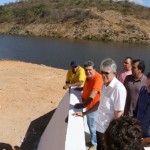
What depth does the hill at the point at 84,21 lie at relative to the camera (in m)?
50.6

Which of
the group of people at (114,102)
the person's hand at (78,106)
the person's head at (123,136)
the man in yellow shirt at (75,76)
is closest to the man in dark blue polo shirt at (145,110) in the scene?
the group of people at (114,102)

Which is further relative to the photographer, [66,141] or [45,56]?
[45,56]

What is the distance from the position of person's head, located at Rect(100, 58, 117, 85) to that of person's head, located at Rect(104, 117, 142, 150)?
1.98 meters

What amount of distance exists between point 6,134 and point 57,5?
62254 millimetres

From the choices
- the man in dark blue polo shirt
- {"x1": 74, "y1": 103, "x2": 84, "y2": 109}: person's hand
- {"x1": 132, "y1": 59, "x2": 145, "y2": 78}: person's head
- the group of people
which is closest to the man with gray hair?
the group of people

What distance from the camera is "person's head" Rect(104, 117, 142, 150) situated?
1.92m

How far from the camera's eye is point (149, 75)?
3.74 meters

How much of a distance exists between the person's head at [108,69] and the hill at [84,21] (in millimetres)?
44796

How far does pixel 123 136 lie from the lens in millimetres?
1927

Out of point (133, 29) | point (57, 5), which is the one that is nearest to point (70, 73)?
point (133, 29)

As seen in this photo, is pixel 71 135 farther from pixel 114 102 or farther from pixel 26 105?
pixel 26 105

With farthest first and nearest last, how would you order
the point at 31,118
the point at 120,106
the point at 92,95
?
the point at 31,118, the point at 92,95, the point at 120,106

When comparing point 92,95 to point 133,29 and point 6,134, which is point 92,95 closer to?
point 6,134

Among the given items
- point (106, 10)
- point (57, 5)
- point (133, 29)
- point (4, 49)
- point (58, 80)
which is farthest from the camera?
point (57, 5)
